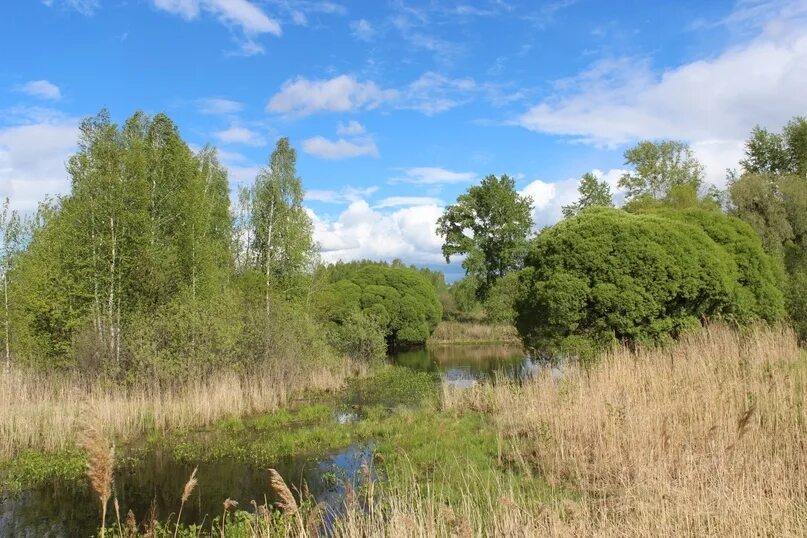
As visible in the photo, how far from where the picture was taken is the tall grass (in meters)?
11.4

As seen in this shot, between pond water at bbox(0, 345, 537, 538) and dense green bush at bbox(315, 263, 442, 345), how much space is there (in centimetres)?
2450

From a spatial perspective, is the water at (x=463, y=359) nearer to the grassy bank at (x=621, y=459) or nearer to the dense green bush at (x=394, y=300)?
the dense green bush at (x=394, y=300)

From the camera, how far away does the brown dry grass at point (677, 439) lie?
4.27 metres

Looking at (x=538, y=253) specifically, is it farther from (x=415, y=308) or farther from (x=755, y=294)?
(x=415, y=308)

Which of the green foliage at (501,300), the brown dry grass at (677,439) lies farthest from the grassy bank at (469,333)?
the brown dry grass at (677,439)

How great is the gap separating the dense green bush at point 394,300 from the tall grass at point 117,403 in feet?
61.9

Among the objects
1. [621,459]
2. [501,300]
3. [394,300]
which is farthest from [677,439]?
[501,300]

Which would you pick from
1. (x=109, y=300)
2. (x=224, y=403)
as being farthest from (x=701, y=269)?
(x=109, y=300)

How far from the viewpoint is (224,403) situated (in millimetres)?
14859

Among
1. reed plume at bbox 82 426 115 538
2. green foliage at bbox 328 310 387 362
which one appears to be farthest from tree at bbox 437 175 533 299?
reed plume at bbox 82 426 115 538

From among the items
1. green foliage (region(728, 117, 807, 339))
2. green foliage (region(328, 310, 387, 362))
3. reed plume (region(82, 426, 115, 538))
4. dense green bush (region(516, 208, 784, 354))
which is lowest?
green foliage (region(328, 310, 387, 362))

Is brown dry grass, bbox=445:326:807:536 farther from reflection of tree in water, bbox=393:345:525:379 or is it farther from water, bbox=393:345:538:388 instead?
reflection of tree in water, bbox=393:345:525:379

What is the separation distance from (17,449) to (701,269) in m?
15.2

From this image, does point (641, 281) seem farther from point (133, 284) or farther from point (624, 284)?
point (133, 284)
